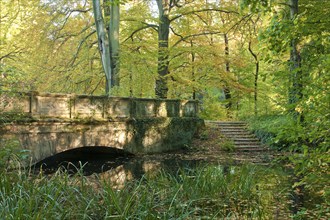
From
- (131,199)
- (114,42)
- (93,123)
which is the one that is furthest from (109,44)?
(131,199)

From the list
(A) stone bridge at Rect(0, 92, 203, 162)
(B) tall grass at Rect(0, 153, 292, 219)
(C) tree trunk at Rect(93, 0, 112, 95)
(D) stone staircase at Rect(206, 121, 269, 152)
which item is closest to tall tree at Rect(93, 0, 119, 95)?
(C) tree trunk at Rect(93, 0, 112, 95)

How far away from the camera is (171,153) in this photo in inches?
533

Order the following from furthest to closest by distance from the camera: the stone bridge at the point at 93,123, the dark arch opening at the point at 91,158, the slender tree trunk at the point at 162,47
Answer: the slender tree trunk at the point at 162,47
the dark arch opening at the point at 91,158
the stone bridge at the point at 93,123

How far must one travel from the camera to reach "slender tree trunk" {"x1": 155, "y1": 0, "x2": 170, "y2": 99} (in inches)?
604

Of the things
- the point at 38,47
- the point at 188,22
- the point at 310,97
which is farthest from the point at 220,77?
the point at 310,97

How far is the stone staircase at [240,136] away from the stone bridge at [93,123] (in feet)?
4.60

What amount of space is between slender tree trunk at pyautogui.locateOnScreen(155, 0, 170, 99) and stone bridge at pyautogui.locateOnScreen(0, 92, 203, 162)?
1.33m

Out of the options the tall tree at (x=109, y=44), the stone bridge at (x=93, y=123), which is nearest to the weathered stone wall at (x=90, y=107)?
the stone bridge at (x=93, y=123)

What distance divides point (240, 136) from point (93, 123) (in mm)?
7124

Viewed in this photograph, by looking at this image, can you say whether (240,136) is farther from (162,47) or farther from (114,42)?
(114,42)

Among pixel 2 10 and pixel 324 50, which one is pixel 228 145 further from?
pixel 2 10

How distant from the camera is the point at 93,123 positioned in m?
11.3

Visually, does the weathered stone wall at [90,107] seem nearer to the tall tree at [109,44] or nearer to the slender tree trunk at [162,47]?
the tall tree at [109,44]

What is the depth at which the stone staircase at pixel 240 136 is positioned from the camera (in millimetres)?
14188
